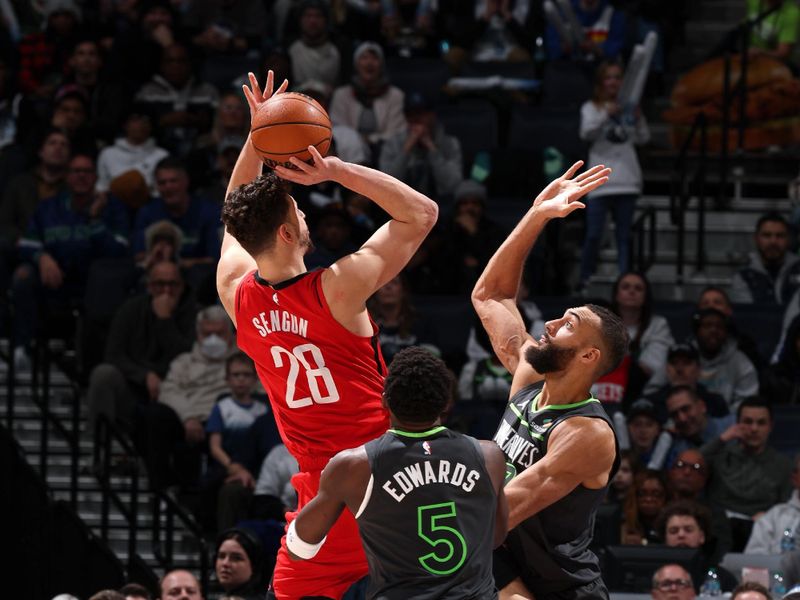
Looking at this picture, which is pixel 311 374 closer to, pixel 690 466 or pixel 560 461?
pixel 560 461

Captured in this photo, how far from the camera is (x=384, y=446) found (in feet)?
17.7

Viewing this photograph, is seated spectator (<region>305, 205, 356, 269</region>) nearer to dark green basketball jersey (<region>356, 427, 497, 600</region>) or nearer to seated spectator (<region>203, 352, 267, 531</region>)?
seated spectator (<region>203, 352, 267, 531</region>)

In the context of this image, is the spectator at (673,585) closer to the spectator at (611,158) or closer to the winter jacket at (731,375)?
the winter jacket at (731,375)

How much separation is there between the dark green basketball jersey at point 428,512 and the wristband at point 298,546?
0.69 ft

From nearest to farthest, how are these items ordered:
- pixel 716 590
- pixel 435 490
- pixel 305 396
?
pixel 435 490 → pixel 305 396 → pixel 716 590

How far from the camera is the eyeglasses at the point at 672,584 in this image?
9125mm

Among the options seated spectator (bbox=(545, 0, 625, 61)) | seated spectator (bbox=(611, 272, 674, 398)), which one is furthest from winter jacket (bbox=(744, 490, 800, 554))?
seated spectator (bbox=(545, 0, 625, 61))

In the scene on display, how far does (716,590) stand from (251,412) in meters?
3.53

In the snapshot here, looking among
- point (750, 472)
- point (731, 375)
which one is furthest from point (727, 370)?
point (750, 472)

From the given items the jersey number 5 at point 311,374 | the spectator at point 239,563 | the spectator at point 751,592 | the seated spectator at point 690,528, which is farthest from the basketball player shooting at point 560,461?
the seated spectator at point 690,528

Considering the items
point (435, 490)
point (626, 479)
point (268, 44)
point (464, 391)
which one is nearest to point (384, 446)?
point (435, 490)

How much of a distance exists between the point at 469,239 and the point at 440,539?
7.58 metres

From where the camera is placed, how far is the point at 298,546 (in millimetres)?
5543

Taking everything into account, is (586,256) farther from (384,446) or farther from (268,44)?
(384,446)
